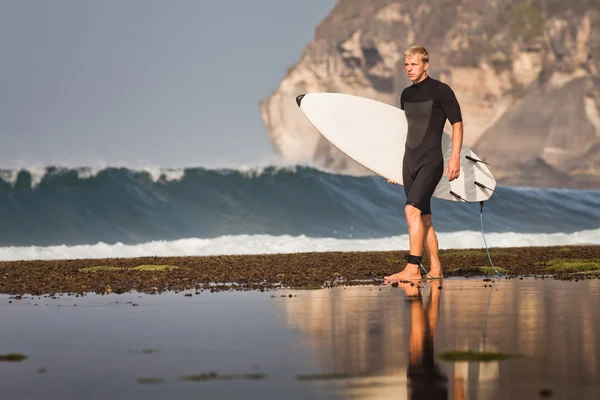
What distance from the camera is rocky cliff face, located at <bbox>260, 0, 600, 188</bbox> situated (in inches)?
4272

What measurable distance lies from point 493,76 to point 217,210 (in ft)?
277

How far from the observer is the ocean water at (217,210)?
33.8 meters

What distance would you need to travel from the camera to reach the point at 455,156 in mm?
11031

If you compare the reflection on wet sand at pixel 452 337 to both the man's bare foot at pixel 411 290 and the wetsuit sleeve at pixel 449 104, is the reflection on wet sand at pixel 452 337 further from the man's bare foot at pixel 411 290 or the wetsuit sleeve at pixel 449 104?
the wetsuit sleeve at pixel 449 104

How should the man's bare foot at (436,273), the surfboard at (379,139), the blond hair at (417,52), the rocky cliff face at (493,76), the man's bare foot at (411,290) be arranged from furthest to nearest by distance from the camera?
the rocky cliff face at (493,76) → the surfboard at (379,139) → the man's bare foot at (436,273) → the blond hair at (417,52) → the man's bare foot at (411,290)

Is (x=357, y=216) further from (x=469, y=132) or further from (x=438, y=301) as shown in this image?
(x=469, y=132)

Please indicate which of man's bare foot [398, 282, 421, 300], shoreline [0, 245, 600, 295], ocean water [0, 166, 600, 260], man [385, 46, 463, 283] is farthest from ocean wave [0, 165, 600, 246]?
man's bare foot [398, 282, 421, 300]

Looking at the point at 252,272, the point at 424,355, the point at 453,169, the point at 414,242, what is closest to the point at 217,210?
the point at 252,272

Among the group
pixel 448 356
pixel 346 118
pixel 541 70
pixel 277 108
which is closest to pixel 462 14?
pixel 541 70

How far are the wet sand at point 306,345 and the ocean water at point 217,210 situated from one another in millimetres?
18479

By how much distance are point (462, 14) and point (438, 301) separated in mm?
122825

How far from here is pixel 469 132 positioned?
377 feet

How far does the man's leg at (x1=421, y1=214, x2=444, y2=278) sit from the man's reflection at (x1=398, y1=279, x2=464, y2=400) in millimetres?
2594

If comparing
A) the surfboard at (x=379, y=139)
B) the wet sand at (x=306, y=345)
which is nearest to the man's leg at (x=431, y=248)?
the surfboard at (x=379, y=139)
